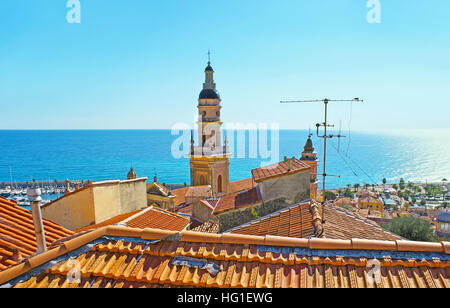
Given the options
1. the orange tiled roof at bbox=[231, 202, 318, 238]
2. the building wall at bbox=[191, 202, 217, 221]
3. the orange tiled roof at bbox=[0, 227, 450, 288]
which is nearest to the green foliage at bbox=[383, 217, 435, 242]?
the building wall at bbox=[191, 202, 217, 221]

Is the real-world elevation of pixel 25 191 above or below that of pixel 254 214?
below

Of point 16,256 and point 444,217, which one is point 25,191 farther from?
point 444,217

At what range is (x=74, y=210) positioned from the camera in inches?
370

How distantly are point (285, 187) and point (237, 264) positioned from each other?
5.49 metres

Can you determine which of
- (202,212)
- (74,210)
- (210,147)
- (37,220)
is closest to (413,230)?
(210,147)

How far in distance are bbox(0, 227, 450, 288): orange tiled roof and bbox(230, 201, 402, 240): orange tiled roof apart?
2.17m

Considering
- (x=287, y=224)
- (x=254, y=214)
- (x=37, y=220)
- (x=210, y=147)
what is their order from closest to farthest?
1. (x=37, y=220)
2. (x=287, y=224)
3. (x=254, y=214)
4. (x=210, y=147)

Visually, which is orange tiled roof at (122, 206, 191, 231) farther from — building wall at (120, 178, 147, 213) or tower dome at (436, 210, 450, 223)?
tower dome at (436, 210, 450, 223)

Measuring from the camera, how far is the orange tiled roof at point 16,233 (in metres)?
4.45
